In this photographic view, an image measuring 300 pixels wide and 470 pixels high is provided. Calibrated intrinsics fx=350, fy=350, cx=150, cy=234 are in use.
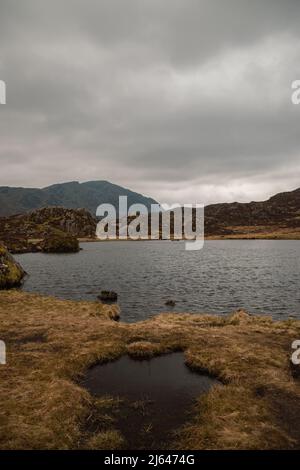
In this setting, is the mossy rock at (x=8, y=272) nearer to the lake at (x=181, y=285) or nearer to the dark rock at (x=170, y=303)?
the lake at (x=181, y=285)

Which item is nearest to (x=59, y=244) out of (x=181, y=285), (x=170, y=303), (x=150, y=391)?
(x=181, y=285)

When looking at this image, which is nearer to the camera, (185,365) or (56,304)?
(185,365)

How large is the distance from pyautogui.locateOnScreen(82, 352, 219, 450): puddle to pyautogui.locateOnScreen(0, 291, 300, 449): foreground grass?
590 mm

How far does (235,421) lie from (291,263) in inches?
3286

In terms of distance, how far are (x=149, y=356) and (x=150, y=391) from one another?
5.45 metres

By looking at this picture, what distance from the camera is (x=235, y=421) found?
52.9 ft

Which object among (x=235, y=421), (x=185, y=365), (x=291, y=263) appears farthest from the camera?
(x=291, y=263)

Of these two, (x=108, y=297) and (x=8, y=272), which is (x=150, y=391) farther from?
(x=8, y=272)

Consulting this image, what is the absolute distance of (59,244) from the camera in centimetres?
14188

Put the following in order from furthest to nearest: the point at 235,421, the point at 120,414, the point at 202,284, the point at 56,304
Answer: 1. the point at 202,284
2. the point at 56,304
3. the point at 120,414
4. the point at 235,421

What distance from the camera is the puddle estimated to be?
15.7 meters

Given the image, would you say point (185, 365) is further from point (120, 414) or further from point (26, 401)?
point (26, 401)

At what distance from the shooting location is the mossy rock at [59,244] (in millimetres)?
140625
